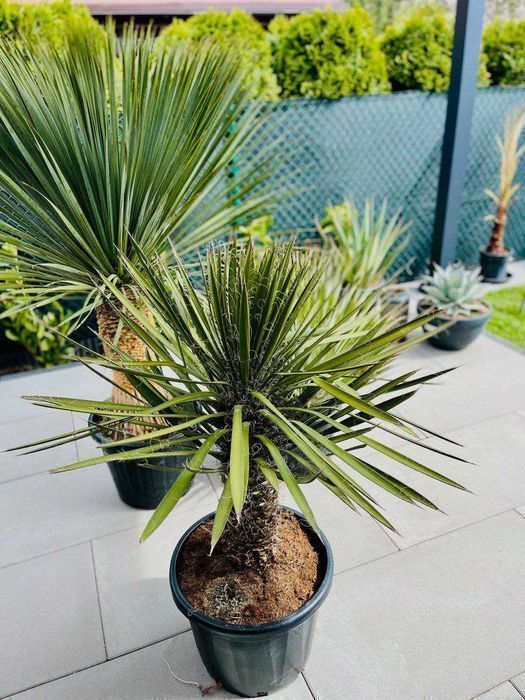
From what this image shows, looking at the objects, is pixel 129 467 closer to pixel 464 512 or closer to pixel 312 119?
pixel 464 512

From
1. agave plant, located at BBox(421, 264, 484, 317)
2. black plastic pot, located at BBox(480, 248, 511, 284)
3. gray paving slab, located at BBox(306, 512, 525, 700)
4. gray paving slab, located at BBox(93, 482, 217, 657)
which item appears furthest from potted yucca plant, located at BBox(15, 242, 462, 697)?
black plastic pot, located at BBox(480, 248, 511, 284)

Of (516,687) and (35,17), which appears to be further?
(35,17)

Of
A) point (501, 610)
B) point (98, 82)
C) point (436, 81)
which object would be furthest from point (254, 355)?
point (436, 81)

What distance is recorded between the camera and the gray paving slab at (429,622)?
6.13 feet

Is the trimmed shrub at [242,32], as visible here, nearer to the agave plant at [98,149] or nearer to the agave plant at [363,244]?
the agave plant at [363,244]

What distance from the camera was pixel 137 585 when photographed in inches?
90.2

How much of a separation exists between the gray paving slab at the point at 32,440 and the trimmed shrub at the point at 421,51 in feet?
13.9

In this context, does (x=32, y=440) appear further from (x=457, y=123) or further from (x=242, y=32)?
(x=457, y=123)

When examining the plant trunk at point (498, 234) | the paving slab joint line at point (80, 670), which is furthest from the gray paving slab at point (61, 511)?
the plant trunk at point (498, 234)

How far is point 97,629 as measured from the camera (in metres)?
2.11

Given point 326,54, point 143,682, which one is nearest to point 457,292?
point 326,54

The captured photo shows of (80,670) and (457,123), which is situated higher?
(457,123)

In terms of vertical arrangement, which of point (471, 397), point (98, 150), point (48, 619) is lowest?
point (48, 619)

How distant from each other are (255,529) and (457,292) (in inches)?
111
